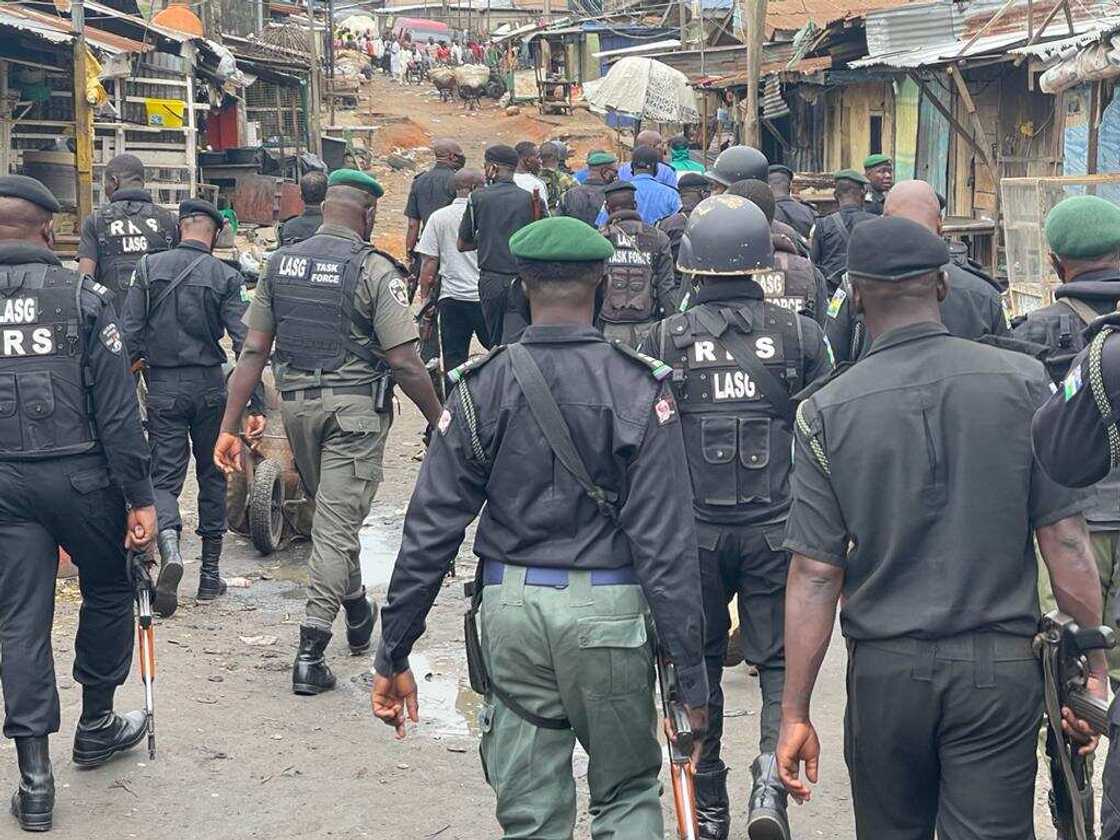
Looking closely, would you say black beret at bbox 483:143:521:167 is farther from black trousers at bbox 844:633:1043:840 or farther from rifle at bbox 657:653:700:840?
black trousers at bbox 844:633:1043:840

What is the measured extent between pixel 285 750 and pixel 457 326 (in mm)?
5496

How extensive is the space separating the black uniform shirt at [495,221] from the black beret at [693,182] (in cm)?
144

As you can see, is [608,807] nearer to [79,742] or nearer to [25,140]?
[79,742]

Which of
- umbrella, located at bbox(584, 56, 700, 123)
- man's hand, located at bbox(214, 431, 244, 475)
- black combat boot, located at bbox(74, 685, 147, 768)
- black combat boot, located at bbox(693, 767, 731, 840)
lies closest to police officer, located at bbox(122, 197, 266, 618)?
man's hand, located at bbox(214, 431, 244, 475)

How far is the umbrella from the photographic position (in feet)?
78.5

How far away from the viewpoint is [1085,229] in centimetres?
485

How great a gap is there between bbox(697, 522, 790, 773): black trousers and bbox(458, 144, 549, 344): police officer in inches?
216

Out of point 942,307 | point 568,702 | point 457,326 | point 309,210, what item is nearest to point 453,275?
point 457,326

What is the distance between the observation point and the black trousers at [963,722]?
3.39 meters

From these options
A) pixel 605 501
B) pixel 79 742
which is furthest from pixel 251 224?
pixel 605 501

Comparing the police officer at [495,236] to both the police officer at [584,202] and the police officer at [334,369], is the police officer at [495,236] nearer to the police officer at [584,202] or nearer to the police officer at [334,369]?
the police officer at [584,202]

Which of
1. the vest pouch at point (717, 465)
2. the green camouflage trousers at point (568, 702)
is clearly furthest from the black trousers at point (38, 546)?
the vest pouch at point (717, 465)

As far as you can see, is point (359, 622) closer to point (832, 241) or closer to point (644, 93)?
point (832, 241)

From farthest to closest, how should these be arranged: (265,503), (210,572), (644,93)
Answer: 1. (644,93)
2. (265,503)
3. (210,572)
